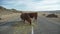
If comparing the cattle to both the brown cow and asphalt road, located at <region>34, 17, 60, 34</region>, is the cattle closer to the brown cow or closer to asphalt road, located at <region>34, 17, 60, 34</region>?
the brown cow

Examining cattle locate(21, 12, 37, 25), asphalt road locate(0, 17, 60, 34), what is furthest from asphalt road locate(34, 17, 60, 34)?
cattle locate(21, 12, 37, 25)

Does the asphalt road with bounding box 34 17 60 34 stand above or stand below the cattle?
below

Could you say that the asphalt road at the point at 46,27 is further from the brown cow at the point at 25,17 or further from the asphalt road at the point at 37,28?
the brown cow at the point at 25,17

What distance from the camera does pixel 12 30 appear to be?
5.19m

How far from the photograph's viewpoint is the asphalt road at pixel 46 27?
5059 millimetres

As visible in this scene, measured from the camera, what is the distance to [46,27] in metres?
5.32

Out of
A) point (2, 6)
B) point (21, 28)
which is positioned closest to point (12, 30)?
point (21, 28)

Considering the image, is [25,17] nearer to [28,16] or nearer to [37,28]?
[28,16]

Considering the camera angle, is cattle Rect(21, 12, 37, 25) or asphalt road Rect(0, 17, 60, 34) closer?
asphalt road Rect(0, 17, 60, 34)

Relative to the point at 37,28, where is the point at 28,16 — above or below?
above

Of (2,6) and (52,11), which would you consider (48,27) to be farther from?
(2,6)

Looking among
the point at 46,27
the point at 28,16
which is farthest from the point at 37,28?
the point at 28,16

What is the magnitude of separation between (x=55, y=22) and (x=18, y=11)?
85cm

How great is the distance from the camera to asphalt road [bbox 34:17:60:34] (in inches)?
199
